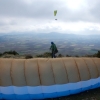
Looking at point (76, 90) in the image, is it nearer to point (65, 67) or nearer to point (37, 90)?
point (65, 67)

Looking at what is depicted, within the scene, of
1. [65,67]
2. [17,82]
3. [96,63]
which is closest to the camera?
[17,82]

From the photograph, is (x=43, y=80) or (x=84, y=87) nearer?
(x=43, y=80)

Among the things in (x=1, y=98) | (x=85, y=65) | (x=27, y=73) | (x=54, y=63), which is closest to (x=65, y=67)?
(x=54, y=63)

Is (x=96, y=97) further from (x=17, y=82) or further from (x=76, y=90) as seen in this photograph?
(x=17, y=82)

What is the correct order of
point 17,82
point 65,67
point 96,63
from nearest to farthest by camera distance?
point 17,82
point 65,67
point 96,63

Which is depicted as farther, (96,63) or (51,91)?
(96,63)

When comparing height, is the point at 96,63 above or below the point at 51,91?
above

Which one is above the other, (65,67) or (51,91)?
(65,67)

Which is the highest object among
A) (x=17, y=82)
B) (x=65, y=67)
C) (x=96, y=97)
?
(x=65, y=67)

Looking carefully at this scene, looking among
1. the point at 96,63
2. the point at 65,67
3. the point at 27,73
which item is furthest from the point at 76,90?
the point at 27,73
